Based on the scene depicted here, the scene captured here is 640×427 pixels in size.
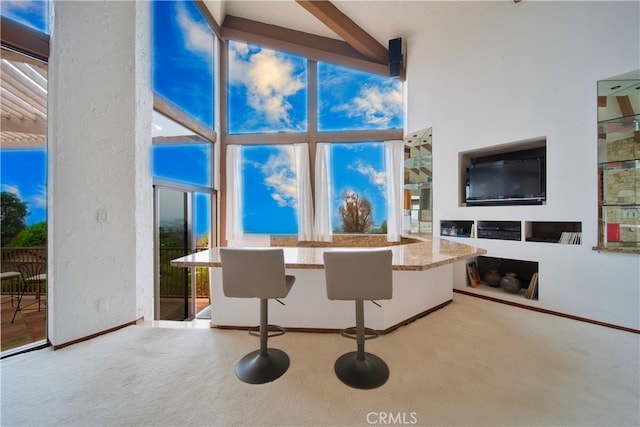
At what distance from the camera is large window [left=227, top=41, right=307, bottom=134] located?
189 inches

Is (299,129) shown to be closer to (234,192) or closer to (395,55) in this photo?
(234,192)

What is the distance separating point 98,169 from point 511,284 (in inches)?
191

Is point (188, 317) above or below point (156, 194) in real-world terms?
below

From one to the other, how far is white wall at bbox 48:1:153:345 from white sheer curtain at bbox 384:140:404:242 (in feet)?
12.2

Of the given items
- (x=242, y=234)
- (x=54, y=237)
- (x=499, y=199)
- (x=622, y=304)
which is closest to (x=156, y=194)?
(x=54, y=237)

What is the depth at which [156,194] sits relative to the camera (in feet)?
9.49

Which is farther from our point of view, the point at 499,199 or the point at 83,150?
the point at 499,199

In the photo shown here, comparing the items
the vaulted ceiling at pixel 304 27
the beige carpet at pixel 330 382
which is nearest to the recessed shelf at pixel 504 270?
the beige carpet at pixel 330 382

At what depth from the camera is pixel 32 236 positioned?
2.06 meters

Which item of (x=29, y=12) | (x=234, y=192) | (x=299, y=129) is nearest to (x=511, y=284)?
(x=299, y=129)

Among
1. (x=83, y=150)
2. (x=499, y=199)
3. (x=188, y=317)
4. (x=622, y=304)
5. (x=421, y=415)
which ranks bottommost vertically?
(x=188, y=317)

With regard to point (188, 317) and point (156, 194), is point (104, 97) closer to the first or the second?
point (156, 194)

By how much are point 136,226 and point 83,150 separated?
82 cm

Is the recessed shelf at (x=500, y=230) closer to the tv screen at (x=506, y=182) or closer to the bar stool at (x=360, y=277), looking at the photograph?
the tv screen at (x=506, y=182)
